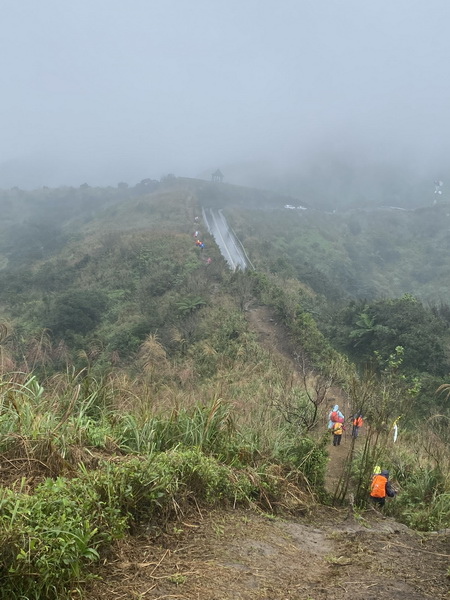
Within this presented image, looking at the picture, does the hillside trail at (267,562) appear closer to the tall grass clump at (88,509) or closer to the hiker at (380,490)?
the tall grass clump at (88,509)

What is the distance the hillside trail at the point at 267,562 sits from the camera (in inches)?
118

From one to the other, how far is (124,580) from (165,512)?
89cm

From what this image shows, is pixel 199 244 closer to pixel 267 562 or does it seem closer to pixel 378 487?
pixel 378 487

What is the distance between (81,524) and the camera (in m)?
2.90

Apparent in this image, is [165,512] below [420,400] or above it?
above

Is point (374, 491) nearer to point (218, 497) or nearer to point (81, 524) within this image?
point (218, 497)

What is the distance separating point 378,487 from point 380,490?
0.16 ft

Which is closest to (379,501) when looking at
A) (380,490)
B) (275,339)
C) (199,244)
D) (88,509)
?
(380,490)

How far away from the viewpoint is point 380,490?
6555mm

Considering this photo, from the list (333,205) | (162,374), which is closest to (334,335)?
(162,374)

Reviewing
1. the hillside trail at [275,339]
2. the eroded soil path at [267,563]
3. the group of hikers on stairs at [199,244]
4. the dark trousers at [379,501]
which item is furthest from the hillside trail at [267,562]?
the group of hikers on stairs at [199,244]

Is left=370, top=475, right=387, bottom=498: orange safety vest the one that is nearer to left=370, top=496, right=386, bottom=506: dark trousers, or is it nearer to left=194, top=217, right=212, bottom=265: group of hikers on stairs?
left=370, top=496, right=386, bottom=506: dark trousers

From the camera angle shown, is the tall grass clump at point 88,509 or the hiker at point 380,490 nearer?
the tall grass clump at point 88,509

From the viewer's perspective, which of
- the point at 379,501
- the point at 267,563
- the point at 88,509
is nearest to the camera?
the point at 88,509
